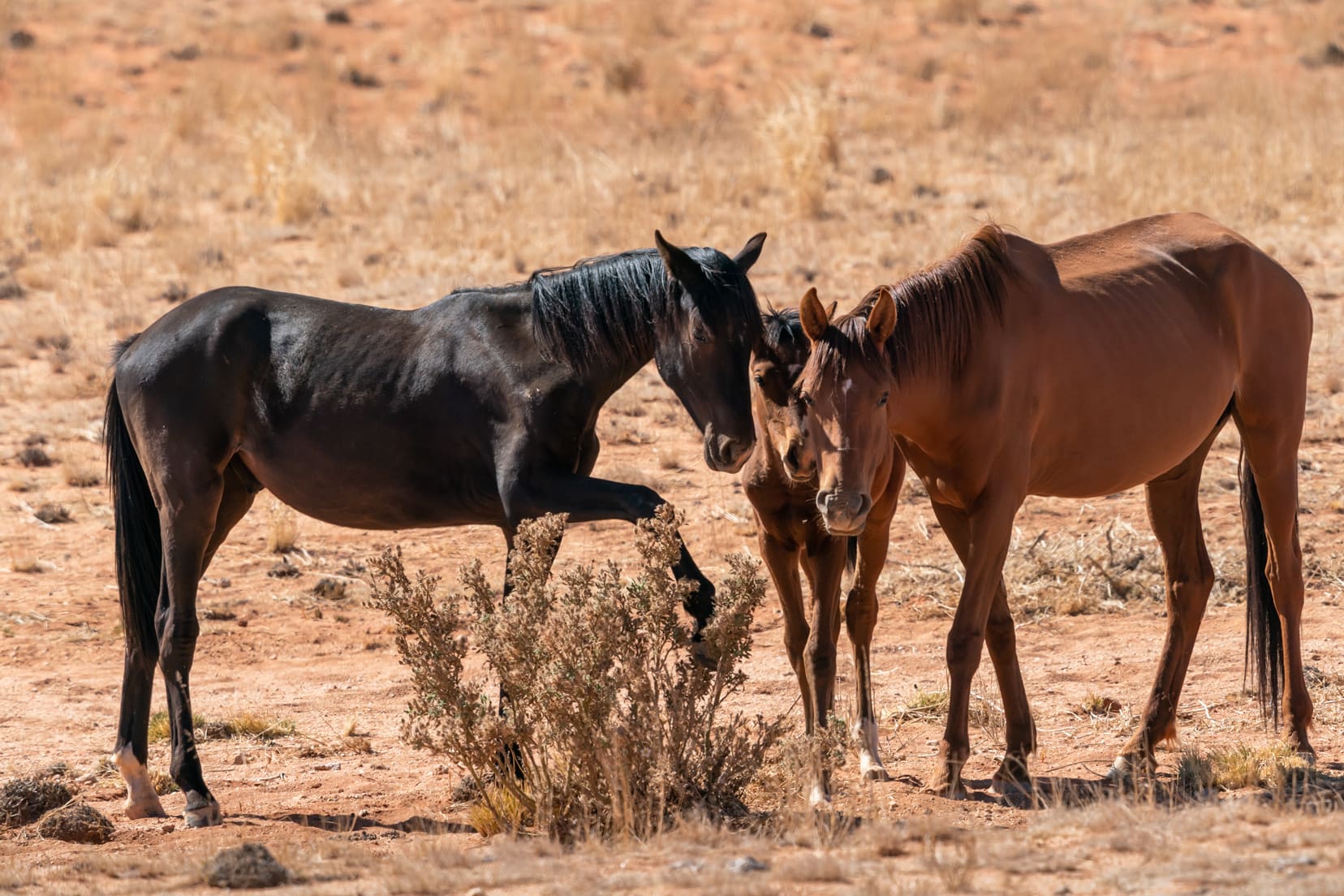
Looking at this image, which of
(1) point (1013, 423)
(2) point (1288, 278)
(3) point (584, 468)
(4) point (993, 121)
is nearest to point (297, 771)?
(3) point (584, 468)

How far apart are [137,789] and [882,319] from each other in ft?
11.7

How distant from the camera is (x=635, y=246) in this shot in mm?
15781

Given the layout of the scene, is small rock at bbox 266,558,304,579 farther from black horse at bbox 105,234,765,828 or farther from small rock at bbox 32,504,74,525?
black horse at bbox 105,234,765,828

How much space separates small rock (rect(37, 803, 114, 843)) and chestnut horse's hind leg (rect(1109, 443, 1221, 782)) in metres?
3.97

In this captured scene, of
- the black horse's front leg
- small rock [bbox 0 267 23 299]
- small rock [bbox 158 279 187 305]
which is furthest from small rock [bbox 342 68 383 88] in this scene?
the black horse's front leg

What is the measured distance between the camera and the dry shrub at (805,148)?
56.1 feet

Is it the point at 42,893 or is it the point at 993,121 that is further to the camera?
the point at 993,121

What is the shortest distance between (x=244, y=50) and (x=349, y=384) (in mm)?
23368

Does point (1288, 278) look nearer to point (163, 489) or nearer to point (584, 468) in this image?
point (584, 468)

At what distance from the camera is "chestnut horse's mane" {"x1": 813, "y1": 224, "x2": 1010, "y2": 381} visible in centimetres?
560

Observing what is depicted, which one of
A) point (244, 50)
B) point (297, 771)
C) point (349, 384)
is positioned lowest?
Answer: point (297, 771)

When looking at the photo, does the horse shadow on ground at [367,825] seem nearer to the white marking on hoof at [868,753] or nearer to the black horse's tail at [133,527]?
the black horse's tail at [133,527]

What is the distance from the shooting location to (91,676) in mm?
8508

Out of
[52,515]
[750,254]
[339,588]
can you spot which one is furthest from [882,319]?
→ [52,515]
